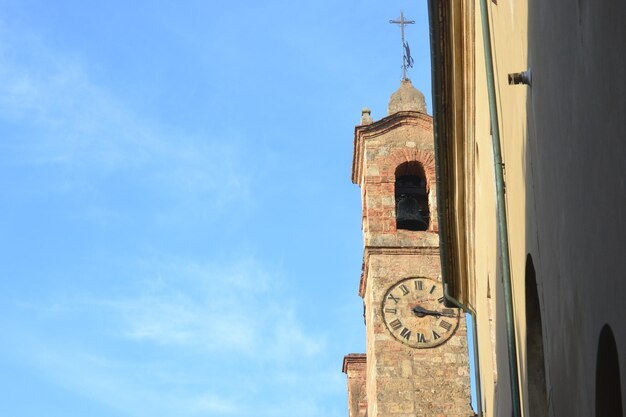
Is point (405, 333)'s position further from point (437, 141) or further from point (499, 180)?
point (499, 180)

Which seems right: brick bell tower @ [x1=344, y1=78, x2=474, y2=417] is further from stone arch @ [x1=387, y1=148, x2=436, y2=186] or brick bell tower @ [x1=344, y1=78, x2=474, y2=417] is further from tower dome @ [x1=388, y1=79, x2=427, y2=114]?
tower dome @ [x1=388, y1=79, x2=427, y2=114]

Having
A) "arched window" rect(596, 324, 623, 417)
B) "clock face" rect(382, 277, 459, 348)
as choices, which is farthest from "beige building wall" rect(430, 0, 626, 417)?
"clock face" rect(382, 277, 459, 348)

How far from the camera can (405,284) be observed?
28.7 meters

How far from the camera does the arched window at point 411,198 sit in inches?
1148

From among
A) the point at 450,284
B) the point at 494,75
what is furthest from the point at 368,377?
the point at 494,75

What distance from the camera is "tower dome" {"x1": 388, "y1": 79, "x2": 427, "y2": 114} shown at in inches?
1235

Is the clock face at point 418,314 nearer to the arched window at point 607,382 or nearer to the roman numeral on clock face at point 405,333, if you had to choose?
the roman numeral on clock face at point 405,333

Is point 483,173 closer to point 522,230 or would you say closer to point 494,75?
point 494,75

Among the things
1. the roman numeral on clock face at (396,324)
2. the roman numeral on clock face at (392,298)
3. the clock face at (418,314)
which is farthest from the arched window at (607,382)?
the roman numeral on clock face at (392,298)

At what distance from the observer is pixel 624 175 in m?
5.22

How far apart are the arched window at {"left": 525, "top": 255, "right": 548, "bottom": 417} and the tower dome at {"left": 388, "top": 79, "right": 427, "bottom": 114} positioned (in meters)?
21.9

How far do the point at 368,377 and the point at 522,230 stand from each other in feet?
66.3

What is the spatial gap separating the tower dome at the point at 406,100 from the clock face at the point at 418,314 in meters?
4.30

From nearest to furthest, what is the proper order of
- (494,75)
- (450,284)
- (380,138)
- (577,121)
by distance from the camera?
(577,121), (494,75), (450,284), (380,138)
